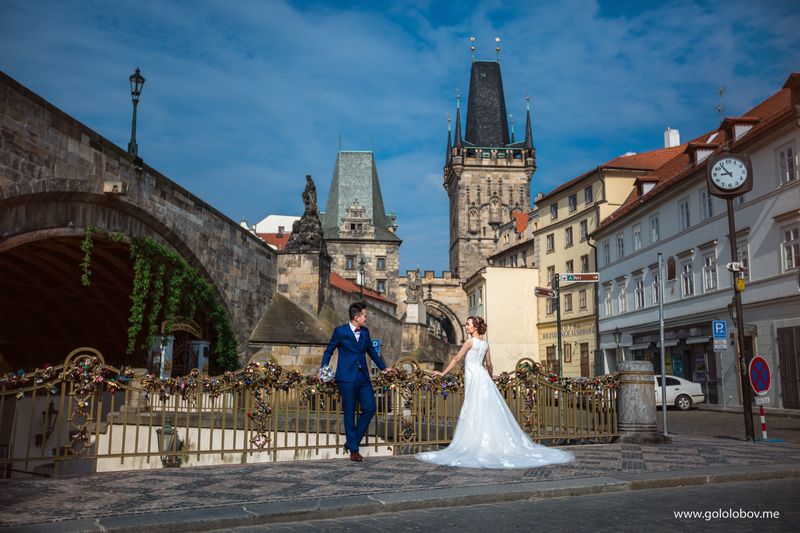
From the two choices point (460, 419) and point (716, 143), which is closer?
point (460, 419)

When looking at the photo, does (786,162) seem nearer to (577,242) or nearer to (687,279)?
(687,279)

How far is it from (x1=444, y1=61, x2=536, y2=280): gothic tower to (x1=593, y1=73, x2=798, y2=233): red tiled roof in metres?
48.4

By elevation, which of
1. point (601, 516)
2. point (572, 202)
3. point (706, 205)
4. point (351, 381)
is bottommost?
point (601, 516)

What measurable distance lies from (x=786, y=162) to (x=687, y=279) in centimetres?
773

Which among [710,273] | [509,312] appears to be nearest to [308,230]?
[710,273]

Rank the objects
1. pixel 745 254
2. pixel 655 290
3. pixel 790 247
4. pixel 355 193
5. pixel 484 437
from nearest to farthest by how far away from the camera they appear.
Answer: pixel 484 437, pixel 790 247, pixel 745 254, pixel 655 290, pixel 355 193

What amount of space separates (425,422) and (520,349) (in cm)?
4075

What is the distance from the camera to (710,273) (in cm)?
2695

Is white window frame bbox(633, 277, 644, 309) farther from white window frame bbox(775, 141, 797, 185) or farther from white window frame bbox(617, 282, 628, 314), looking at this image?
white window frame bbox(775, 141, 797, 185)

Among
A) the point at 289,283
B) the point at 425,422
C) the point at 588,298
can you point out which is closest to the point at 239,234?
the point at 289,283

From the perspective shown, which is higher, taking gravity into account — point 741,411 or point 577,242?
point 577,242

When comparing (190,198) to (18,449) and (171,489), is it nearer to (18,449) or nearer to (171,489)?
(18,449)

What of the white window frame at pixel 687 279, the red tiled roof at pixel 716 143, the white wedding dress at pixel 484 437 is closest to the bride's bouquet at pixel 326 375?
the white wedding dress at pixel 484 437

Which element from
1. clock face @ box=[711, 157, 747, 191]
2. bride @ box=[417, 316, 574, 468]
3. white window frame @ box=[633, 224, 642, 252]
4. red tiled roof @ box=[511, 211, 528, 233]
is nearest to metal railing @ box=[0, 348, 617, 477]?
bride @ box=[417, 316, 574, 468]
